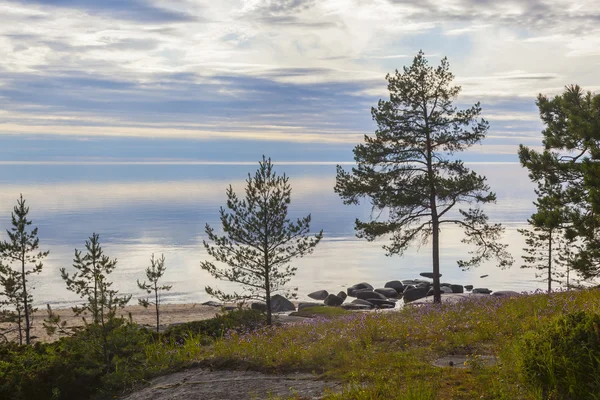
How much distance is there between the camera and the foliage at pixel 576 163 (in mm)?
24172

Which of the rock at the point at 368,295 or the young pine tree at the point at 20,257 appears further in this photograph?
the rock at the point at 368,295

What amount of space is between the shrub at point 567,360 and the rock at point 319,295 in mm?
45311

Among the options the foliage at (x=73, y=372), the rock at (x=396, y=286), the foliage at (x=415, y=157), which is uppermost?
the foliage at (x=415, y=157)

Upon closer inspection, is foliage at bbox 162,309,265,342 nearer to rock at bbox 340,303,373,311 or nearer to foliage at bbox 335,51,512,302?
foliage at bbox 335,51,512,302

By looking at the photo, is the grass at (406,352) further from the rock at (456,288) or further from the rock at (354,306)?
the rock at (456,288)

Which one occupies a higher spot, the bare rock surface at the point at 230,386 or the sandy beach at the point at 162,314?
the bare rock surface at the point at 230,386

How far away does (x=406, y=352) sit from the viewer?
9.66m

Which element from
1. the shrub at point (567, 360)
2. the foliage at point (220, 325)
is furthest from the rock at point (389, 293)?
the shrub at point (567, 360)

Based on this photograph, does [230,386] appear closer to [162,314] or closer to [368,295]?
[162,314]

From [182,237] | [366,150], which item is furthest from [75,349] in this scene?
[182,237]

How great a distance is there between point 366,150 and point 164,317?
70.8 ft

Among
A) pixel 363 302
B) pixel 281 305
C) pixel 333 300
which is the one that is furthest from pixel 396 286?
pixel 281 305

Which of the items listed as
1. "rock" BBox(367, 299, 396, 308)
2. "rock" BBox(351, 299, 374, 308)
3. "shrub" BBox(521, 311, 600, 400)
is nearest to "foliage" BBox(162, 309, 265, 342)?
"shrub" BBox(521, 311, 600, 400)

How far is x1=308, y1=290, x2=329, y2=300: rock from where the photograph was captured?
51.7 metres
